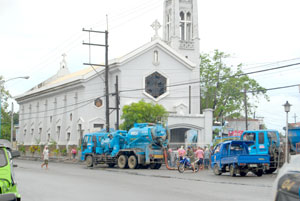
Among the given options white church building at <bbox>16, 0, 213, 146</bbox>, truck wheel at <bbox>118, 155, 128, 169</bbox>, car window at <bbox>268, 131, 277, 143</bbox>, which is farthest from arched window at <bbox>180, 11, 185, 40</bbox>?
car window at <bbox>268, 131, 277, 143</bbox>

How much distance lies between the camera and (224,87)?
66500 mm

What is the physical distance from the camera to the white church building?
4997cm

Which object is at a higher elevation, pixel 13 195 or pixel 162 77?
pixel 162 77

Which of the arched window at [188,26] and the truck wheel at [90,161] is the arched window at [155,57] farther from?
the truck wheel at [90,161]

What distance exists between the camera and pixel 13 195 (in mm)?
9711

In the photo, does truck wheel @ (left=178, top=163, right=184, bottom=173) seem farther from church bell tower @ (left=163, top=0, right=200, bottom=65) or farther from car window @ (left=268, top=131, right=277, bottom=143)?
church bell tower @ (left=163, top=0, right=200, bottom=65)

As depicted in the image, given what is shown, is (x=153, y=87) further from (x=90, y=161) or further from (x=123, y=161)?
(x=123, y=161)

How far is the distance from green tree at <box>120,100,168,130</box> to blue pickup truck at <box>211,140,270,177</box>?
61.1 feet

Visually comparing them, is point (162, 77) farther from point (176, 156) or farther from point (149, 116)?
point (176, 156)

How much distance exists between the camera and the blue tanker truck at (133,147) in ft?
106

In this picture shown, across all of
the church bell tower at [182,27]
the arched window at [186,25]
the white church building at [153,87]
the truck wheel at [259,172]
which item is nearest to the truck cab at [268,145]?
the truck wheel at [259,172]

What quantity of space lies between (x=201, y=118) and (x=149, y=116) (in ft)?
19.5

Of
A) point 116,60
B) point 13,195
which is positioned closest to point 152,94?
point 116,60

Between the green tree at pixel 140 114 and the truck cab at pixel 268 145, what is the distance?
19032 mm
